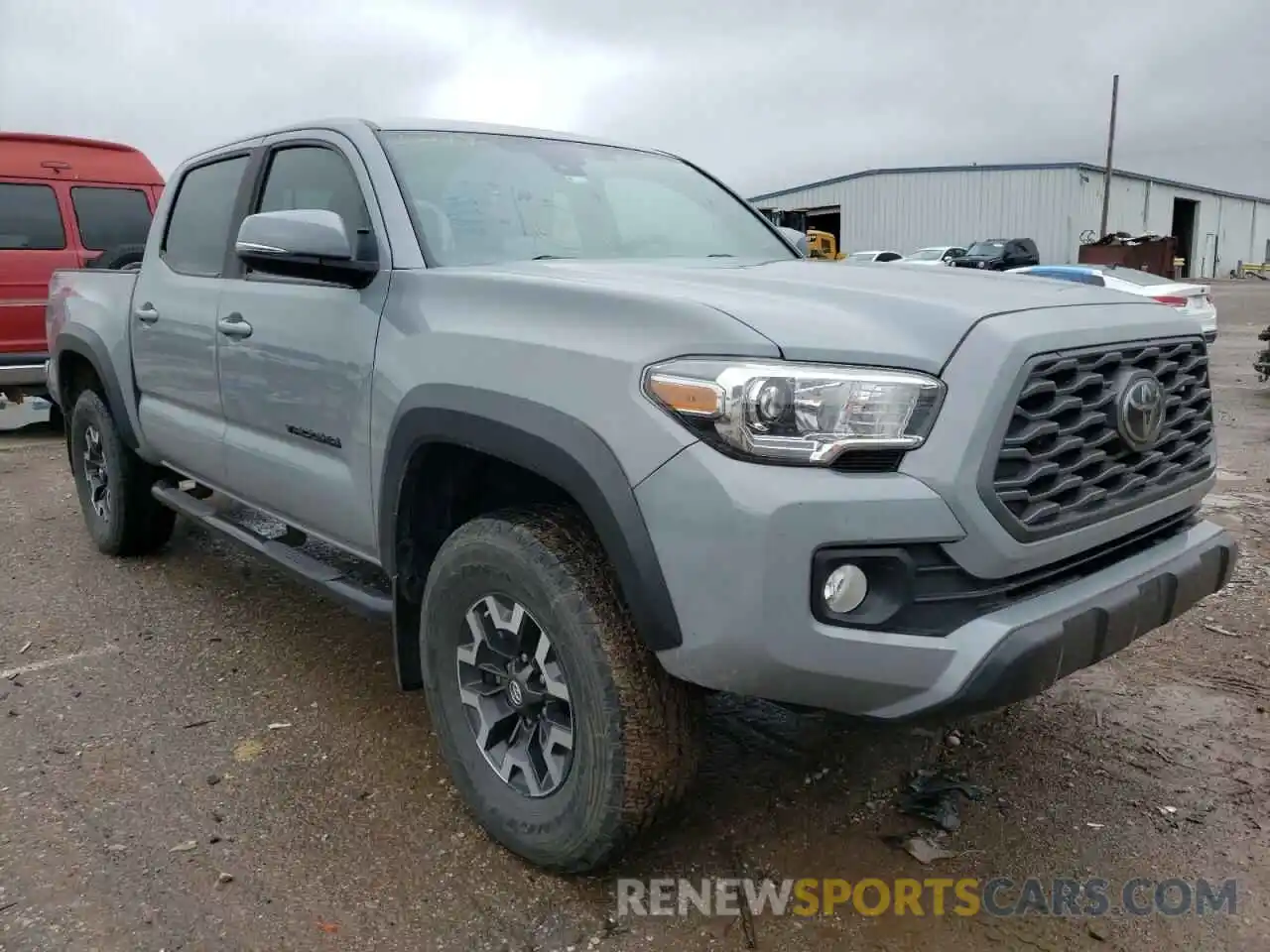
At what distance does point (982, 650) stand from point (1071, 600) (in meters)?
0.30

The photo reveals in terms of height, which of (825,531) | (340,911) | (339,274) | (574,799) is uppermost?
(339,274)

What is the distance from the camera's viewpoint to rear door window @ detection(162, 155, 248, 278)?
12.7ft

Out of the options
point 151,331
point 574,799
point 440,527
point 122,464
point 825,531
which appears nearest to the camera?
point 825,531

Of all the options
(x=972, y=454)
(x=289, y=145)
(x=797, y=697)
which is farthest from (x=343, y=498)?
(x=972, y=454)

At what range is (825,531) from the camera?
75.0 inches

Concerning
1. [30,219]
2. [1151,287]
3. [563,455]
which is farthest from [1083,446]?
[1151,287]

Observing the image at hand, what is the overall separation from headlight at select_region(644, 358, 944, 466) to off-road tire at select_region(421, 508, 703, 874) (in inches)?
19.2

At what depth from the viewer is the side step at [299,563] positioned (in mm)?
2965

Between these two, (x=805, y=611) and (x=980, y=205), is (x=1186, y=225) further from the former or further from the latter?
(x=805, y=611)

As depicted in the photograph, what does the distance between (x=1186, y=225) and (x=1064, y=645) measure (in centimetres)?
6181

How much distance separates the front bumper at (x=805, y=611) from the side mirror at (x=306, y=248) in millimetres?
1274

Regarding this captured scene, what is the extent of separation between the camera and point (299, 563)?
3.34 metres

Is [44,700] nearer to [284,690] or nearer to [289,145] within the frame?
[284,690]

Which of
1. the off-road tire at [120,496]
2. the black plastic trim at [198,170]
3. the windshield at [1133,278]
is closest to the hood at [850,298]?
the black plastic trim at [198,170]
